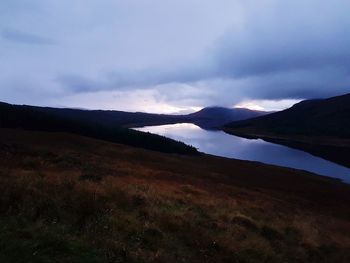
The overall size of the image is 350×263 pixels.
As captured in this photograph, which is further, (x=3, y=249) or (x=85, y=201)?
(x=85, y=201)

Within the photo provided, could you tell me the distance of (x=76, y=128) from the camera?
9369 centimetres

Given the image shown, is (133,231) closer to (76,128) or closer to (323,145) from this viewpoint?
(76,128)

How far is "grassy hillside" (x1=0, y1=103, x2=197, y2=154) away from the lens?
82562 millimetres

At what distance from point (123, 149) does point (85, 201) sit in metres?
51.9

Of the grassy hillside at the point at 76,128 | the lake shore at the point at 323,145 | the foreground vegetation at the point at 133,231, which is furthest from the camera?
the lake shore at the point at 323,145

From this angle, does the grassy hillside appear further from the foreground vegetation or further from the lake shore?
the foreground vegetation

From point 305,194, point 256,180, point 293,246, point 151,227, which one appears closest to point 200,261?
point 151,227

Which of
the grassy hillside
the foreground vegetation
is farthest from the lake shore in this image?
the foreground vegetation

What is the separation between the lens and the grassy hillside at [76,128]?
271 ft

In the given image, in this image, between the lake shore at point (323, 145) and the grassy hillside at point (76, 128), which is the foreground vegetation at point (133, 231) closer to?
the grassy hillside at point (76, 128)

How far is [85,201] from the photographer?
14719 mm

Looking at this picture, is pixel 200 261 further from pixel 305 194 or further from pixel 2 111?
pixel 2 111

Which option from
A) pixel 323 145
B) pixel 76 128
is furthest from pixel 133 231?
pixel 323 145

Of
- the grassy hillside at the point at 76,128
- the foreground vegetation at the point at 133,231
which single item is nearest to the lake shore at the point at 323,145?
the grassy hillside at the point at 76,128
